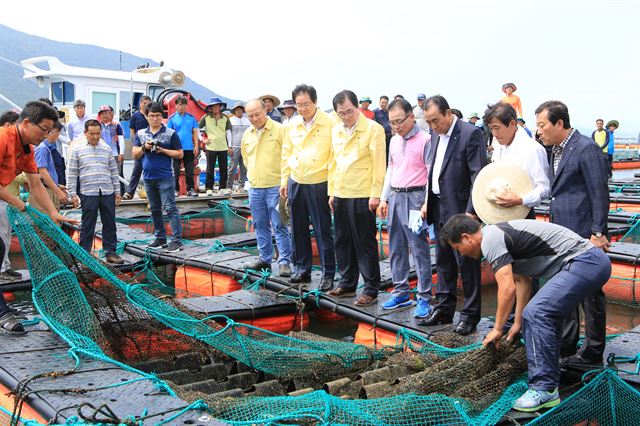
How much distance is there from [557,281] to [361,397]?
1.37m

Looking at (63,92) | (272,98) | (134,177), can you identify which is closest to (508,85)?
(272,98)

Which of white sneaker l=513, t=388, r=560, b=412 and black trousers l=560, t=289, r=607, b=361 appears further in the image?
black trousers l=560, t=289, r=607, b=361

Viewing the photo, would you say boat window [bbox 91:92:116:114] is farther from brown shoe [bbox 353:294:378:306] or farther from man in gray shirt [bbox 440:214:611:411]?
man in gray shirt [bbox 440:214:611:411]

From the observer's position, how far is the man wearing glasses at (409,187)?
5559 mm

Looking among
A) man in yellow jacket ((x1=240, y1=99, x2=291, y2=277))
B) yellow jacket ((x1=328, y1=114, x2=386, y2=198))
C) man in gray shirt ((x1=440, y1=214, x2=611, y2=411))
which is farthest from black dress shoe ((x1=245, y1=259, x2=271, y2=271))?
man in gray shirt ((x1=440, y1=214, x2=611, y2=411))

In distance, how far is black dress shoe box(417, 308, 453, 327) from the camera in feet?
17.9

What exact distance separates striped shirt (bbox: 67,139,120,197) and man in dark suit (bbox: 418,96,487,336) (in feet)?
13.9

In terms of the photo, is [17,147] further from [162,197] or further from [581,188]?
[581,188]

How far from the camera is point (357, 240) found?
6.16 metres

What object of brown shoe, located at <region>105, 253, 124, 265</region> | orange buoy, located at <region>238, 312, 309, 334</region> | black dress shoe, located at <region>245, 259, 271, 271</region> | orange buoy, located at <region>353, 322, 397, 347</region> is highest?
black dress shoe, located at <region>245, 259, 271, 271</region>

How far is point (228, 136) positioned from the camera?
13.0 metres

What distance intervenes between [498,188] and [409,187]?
1.11 m

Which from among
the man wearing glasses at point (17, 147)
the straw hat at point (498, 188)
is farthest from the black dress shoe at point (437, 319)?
the man wearing glasses at point (17, 147)

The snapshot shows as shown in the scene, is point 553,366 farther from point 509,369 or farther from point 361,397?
point 361,397
